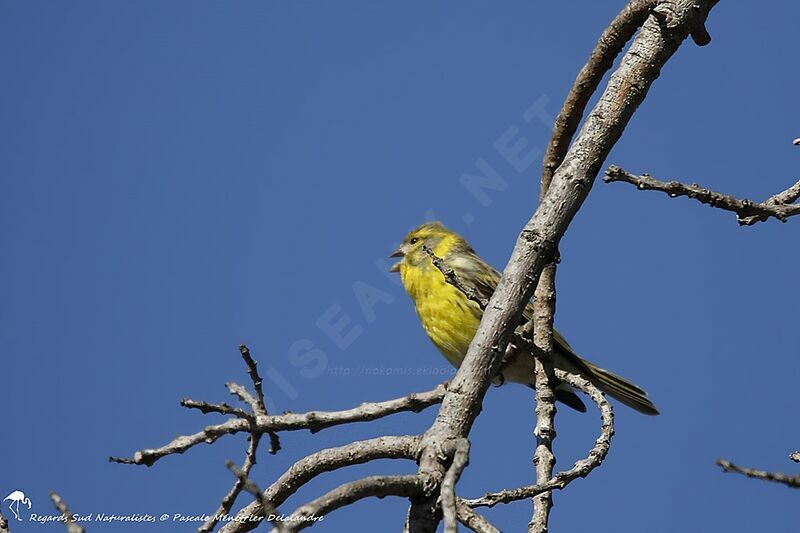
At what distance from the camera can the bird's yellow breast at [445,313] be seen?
7.53 meters

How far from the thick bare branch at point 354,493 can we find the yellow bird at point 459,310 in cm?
345

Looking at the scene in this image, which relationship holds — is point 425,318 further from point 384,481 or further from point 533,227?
point 384,481

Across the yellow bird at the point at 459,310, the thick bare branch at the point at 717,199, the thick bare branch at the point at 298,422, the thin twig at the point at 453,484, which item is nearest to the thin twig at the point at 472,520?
the thin twig at the point at 453,484

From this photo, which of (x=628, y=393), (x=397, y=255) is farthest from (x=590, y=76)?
(x=397, y=255)

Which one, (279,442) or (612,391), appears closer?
(279,442)

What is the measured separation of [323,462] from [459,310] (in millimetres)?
4177

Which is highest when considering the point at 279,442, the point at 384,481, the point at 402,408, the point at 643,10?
the point at 643,10

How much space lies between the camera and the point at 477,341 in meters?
3.37

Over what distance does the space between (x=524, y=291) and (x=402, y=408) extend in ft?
4.00

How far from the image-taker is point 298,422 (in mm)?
4125

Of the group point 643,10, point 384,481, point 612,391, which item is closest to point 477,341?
point 384,481

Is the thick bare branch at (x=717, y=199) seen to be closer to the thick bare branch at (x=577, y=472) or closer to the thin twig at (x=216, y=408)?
the thick bare branch at (x=577, y=472)

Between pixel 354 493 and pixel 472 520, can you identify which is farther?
pixel 472 520

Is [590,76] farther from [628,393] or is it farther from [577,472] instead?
[628,393]
